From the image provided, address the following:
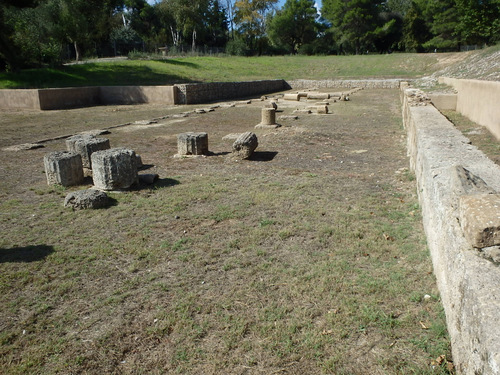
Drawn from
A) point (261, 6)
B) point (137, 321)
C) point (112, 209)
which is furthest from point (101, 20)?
point (137, 321)

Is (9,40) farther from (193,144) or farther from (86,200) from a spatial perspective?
(86,200)

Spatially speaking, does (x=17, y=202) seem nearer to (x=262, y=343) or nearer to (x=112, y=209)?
(x=112, y=209)

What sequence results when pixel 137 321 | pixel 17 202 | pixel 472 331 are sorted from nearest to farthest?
1. pixel 472 331
2. pixel 137 321
3. pixel 17 202

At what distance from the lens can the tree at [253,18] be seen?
2206 inches

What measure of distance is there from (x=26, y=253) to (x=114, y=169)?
2.18 m

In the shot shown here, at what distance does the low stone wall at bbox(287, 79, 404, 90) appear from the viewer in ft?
93.2

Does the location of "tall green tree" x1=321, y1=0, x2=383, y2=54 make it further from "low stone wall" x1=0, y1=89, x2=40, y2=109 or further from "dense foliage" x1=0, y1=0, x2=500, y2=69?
"low stone wall" x1=0, y1=89, x2=40, y2=109

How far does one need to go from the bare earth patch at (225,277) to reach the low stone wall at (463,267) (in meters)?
0.34

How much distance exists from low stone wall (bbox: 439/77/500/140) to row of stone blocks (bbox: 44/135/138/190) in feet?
25.7

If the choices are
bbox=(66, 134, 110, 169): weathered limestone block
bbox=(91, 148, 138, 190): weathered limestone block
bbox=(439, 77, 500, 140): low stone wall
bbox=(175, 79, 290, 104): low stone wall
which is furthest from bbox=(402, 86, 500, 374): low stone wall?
bbox=(175, 79, 290, 104): low stone wall

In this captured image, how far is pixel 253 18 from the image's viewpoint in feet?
186

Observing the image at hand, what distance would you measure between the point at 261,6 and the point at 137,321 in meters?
61.3

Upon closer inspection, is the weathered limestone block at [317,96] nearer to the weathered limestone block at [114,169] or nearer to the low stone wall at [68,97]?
the low stone wall at [68,97]

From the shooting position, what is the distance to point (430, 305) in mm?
3158
